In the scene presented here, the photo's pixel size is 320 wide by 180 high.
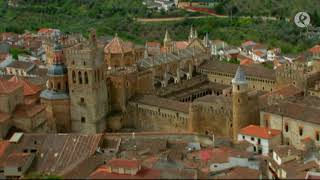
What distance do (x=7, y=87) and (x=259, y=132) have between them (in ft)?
44.3

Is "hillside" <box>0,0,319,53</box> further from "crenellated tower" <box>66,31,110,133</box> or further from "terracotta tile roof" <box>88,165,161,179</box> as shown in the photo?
"terracotta tile roof" <box>88,165,161,179</box>

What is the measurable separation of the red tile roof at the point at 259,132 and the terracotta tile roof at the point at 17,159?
10643 millimetres

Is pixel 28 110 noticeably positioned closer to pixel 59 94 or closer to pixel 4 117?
pixel 4 117

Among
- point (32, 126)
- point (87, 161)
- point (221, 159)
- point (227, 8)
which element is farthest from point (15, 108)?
point (227, 8)

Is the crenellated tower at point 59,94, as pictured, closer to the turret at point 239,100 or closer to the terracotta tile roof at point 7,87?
the terracotta tile roof at point 7,87

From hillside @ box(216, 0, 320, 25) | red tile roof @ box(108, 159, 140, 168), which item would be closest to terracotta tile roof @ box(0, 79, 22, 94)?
red tile roof @ box(108, 159, 140, 168)

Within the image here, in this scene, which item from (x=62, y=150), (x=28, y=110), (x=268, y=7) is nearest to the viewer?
(x=62, y=150)

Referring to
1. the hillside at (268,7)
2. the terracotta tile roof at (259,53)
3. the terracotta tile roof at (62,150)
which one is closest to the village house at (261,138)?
the terracotta tile roof at (62,150)

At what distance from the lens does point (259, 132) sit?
3581 centimetres

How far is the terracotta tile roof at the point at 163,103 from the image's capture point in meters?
39.8

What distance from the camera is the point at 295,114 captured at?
120 feet

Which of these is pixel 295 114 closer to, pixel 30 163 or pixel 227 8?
pixel 30 163

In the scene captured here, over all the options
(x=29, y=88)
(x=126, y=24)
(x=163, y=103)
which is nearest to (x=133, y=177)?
(x=163, y=103)

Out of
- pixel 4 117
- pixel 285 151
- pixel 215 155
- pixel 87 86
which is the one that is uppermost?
pixel 87 86
